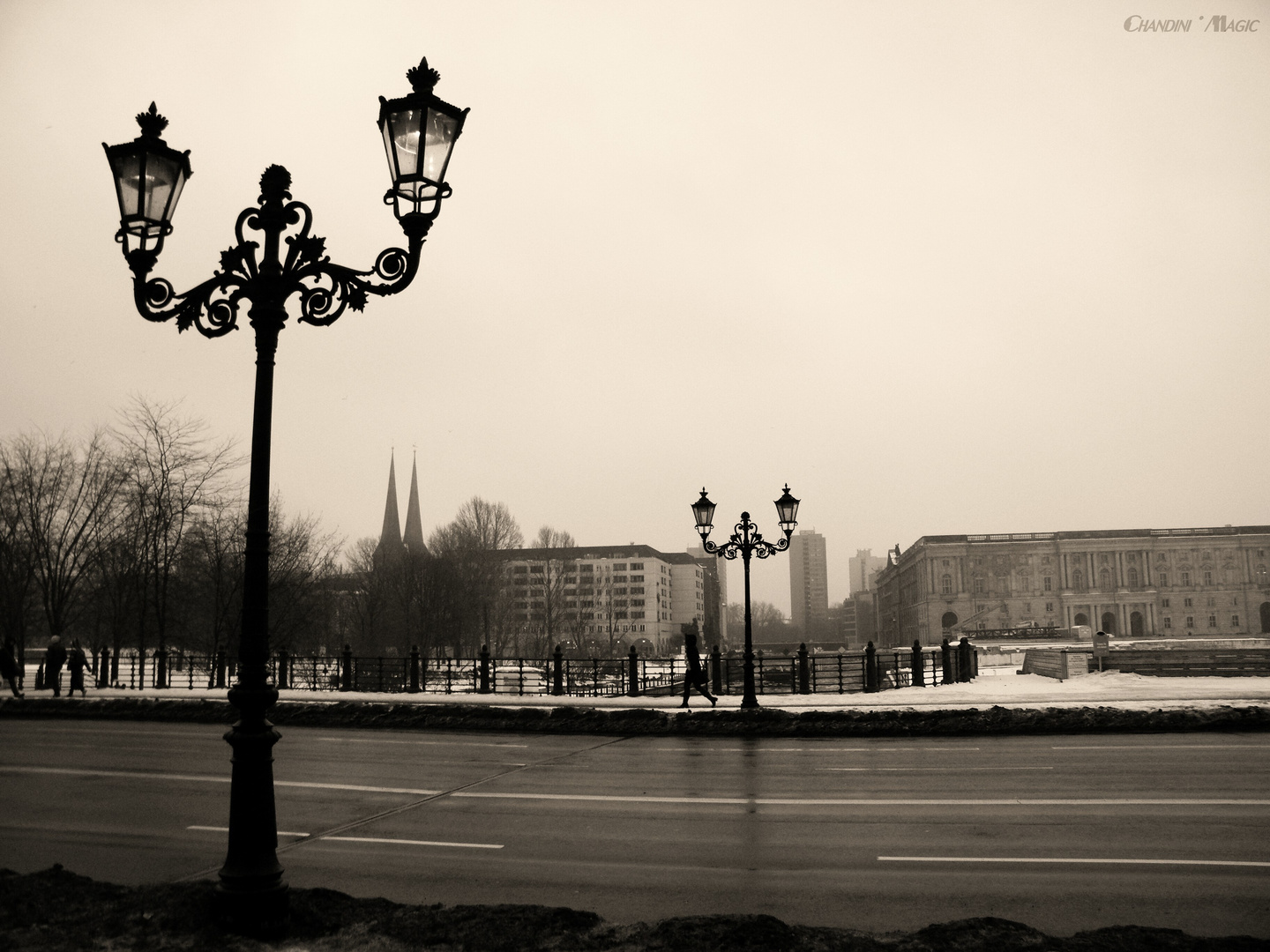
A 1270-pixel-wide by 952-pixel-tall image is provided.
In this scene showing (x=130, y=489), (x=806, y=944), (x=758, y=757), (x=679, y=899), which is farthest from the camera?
(x=130, y=489)

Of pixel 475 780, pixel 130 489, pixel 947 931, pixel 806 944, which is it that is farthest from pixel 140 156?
pixel 130 489

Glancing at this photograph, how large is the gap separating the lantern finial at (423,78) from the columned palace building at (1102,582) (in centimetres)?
13009

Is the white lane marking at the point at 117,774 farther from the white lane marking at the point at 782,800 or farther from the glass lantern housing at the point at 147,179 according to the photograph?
the glass lantern housing at the point at 147,179

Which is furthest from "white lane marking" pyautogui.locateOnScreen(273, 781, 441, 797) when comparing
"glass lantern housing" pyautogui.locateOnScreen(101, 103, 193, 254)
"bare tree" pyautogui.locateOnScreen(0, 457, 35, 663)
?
"bare tree" pyautogui.locateOnScreen(0, 457, 35, 663)

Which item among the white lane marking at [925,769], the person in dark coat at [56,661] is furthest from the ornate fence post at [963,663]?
the person in dark coat at [56,661]

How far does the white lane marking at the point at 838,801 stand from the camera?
33.6 ft

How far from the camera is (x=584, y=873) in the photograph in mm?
7547

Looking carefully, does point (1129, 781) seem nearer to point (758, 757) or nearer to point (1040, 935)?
point (758, 757)

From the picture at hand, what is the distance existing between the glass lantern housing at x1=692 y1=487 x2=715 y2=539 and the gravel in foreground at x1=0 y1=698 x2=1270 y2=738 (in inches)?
203

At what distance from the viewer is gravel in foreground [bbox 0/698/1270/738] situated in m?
18.1

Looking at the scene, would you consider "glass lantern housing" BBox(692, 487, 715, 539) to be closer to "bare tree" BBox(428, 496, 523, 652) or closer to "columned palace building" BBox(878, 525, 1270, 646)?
"bare tree" BBox(428, 496, 523, 652)

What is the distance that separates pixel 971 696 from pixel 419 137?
2313cm

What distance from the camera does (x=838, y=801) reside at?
1077 cm

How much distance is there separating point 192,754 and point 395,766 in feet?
13.7
